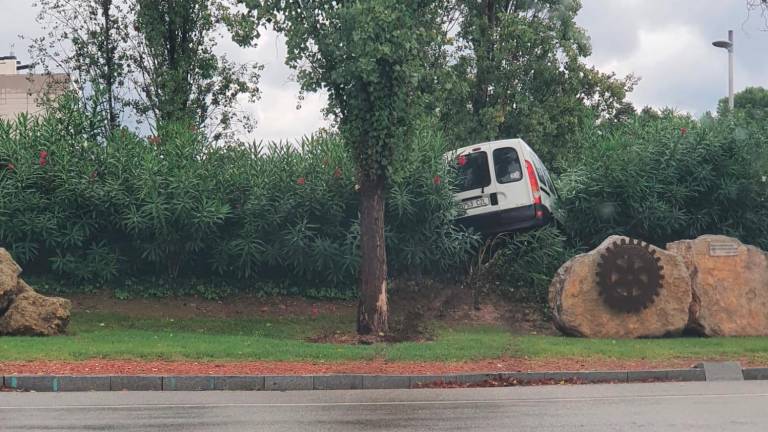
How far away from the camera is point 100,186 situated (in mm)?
18641

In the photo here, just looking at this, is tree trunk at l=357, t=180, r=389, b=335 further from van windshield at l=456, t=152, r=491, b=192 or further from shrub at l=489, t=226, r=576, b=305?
shrub at l=489, t=226, r=576, b=305

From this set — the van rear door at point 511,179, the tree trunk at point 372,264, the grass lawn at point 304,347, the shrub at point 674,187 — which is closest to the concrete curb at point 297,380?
the grass lawn at point 304,347

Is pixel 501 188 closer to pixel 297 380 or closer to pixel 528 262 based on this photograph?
pixel 528 262

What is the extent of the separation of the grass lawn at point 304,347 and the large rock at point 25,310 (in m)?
0.40

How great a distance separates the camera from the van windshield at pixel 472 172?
768 inches

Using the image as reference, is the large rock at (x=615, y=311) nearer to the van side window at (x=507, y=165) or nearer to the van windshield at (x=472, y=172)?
the van side window at (x=507, y=165)

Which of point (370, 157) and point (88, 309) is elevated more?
point (370, 157)

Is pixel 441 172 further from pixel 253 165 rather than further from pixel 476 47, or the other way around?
pixel 476 47

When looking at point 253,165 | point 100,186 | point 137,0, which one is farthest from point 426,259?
point 137,0

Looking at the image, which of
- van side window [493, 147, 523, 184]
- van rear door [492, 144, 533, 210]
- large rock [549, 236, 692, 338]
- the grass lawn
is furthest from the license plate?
large rock [549, 236, 692, 338]

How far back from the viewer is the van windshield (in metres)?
19.5

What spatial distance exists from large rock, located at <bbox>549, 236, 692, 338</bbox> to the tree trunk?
3071mm

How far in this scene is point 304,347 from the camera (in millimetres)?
14031

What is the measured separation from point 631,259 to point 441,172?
4.61 metres
